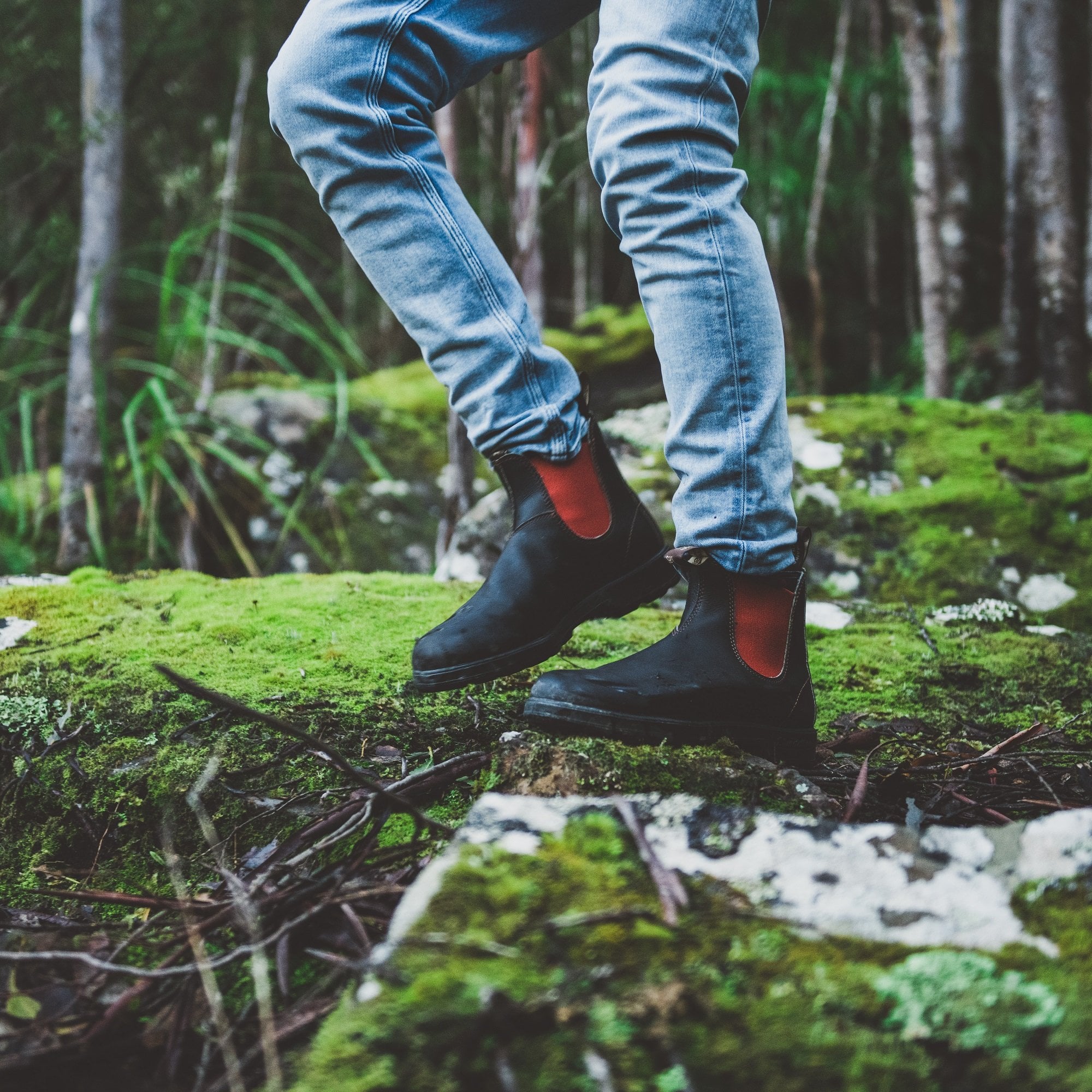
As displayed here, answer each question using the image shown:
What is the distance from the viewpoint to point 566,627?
4.51 feet

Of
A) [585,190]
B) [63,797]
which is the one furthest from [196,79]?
[63,797]

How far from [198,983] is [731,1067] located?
1.59 feet

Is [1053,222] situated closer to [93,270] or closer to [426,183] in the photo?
[426,183]

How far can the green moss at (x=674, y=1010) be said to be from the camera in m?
0.57

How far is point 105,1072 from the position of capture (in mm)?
719

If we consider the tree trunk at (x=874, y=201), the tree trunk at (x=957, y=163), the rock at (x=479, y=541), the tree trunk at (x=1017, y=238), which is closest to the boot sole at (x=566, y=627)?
the rock at (x=479, y=541)

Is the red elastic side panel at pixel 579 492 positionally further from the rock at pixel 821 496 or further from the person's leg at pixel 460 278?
the rock at pixel 821 496

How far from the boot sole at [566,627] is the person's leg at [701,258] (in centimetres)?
22

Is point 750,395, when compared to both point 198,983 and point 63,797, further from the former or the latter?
point 63,797

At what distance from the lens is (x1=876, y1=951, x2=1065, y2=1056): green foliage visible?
23.4 inches

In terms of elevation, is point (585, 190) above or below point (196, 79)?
below

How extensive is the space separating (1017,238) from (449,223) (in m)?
4.34

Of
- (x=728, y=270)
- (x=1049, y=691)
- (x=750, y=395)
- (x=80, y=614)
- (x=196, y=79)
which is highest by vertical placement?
(x=196, y=79)

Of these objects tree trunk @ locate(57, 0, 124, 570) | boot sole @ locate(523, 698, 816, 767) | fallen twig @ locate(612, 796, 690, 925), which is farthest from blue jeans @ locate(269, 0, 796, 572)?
tree trunk @ locate(57, 0, 124, 570)
